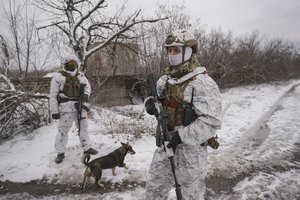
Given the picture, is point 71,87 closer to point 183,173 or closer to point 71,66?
point 71,66

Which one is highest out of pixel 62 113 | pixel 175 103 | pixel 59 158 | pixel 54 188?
pixel 175 103

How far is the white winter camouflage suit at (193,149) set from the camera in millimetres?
2152

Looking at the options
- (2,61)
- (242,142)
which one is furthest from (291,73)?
(2,61)

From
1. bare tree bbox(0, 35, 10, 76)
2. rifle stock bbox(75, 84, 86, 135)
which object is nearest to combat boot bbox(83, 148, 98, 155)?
rifle stock bbox(75, 84, 86, 135)

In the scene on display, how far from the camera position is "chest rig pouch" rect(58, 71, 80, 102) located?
4586 mm

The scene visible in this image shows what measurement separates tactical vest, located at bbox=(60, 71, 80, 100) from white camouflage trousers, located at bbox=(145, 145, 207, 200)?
2706mm

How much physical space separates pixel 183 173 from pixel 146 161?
2.45 m

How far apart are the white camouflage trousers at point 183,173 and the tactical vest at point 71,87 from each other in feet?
8.88

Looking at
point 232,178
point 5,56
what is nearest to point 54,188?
point 232,178

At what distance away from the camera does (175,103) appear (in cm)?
238

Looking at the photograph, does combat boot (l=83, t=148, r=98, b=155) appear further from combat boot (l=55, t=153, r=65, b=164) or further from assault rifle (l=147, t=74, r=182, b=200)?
assault rifle (l=147, t=74, r=182, b=200)

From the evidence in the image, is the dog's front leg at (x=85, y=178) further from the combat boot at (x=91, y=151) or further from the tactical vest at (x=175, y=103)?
the tactical vest at (x=175, y=103)

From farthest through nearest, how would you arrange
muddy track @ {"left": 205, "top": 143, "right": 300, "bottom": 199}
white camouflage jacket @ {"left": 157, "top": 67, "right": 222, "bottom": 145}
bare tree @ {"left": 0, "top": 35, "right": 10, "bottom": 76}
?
1. bare tree @ {"left": 0, "top": 35, "right": 10, "bottom": 76}
2. muddy track @ {"left": 205, "top": 143, "right": 300, "bottom": 199}
3. white camouflage jacket @ {"left": 157, "top": 67, "right": 222, "bottom": 145}

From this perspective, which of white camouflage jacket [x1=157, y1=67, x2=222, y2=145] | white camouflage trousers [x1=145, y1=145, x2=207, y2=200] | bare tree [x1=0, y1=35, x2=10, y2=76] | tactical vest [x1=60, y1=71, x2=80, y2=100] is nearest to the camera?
white camouflage jacket [x1=157, y1=67, x2=222, y2=145]
